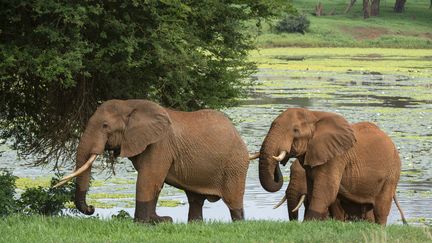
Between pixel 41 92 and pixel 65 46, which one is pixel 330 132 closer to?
pixel 65 46

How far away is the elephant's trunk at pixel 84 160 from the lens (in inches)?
524

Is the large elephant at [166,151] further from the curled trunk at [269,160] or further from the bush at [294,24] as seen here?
the bush at [294,24]

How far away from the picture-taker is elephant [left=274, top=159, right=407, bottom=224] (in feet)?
50.9

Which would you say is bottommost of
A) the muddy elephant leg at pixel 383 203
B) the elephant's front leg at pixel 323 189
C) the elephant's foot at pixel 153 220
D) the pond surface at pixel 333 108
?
the pond surface at pixel 333 108

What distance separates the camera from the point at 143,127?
44.4 feet

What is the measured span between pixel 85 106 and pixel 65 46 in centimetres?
179

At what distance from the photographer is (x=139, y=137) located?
13492 millimetres

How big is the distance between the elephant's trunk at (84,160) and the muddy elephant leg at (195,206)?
151 cm

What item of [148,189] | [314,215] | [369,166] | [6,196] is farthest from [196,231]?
[369,166]

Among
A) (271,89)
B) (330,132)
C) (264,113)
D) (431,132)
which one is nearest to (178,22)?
(330,132)

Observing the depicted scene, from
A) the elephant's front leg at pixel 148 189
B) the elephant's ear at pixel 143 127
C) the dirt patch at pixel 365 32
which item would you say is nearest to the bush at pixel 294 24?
the dirt patch at pixel 365 32

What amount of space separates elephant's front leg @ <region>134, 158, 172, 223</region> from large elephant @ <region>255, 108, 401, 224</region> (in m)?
1.39

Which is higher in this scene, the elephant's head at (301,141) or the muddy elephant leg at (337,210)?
the elephant's head at (301,141)

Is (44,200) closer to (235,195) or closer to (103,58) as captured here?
(103,58)
